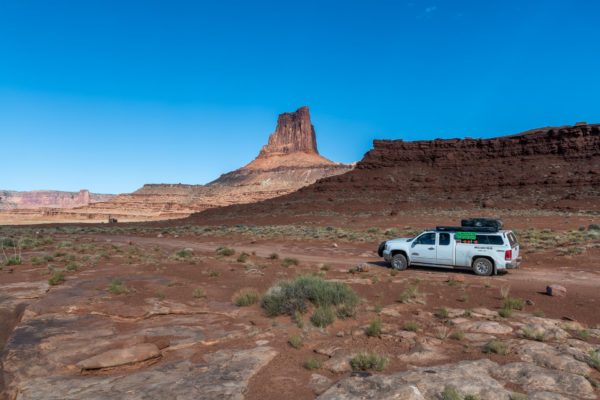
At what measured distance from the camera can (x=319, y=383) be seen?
16.8ft

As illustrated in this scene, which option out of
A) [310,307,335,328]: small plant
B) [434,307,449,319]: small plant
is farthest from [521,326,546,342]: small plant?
[310,307,335,328]: small plant

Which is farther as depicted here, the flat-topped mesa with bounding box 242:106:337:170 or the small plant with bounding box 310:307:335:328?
the flat-topped mesa with bounding box 242:106:337:170

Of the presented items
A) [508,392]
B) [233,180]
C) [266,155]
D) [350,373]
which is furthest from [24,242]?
[266,155]

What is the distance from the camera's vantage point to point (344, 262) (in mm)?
17750

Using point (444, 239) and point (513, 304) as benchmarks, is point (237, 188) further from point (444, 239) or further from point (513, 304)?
point (513, 304)

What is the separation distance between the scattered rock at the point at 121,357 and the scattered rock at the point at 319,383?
253 centimetres

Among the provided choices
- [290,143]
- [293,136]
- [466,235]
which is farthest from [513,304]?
[293,136]

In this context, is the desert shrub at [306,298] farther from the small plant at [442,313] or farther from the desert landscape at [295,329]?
the small plant at [442,313]

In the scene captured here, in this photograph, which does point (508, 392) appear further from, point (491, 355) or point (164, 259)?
point (164, 259)

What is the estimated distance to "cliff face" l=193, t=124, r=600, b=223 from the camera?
5525cm

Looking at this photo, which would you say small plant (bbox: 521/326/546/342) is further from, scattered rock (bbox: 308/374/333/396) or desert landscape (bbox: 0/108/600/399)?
scattered rock (bbox: 308/374/333/396)

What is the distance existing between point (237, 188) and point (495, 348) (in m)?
128

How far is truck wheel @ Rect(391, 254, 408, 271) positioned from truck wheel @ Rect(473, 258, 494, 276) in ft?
7.90

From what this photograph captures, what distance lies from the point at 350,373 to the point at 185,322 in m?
3.91
